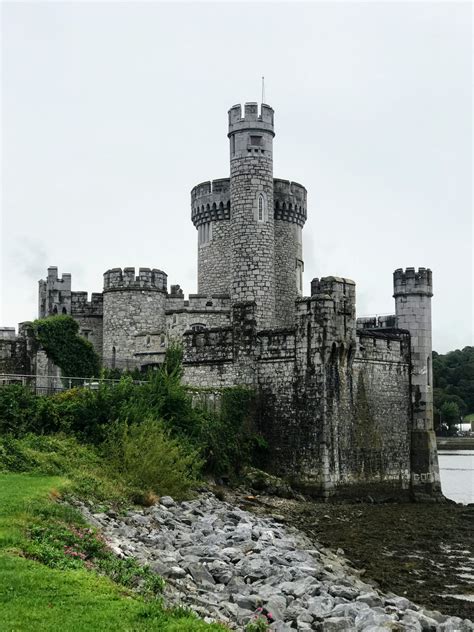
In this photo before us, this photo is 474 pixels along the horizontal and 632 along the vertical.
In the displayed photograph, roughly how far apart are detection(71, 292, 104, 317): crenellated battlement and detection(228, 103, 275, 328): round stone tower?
8.23m

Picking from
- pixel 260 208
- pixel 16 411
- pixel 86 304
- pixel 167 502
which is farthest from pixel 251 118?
pixel 167 502

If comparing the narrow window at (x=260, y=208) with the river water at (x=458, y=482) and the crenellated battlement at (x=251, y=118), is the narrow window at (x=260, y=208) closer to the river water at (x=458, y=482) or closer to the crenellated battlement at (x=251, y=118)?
the crenellated battlement at (x=251, y=118)

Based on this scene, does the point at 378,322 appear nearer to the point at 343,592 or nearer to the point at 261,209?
the point at 261,209

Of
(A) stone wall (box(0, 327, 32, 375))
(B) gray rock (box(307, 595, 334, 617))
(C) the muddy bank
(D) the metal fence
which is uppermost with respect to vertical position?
(A) stone wall (box(0, 327, 32, 375))

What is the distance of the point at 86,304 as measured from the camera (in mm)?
46094

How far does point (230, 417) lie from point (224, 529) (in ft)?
38.4

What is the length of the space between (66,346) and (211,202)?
11.1 m

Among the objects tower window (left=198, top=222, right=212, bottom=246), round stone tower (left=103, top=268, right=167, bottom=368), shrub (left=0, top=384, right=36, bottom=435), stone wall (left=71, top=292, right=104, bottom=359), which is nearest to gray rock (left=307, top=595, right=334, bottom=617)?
shrub (left=0, top=384, right=36, bottom=435)

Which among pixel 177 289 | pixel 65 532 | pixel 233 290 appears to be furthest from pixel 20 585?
pixel 177 289

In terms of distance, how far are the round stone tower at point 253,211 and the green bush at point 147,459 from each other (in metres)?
16.6

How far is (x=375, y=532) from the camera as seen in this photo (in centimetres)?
2608

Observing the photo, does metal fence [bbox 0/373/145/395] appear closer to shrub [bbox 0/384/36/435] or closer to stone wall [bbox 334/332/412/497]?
shrub [bbox 0/384/36/435]

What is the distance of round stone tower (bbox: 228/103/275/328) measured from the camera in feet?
135

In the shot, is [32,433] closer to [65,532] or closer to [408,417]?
[65,532]
